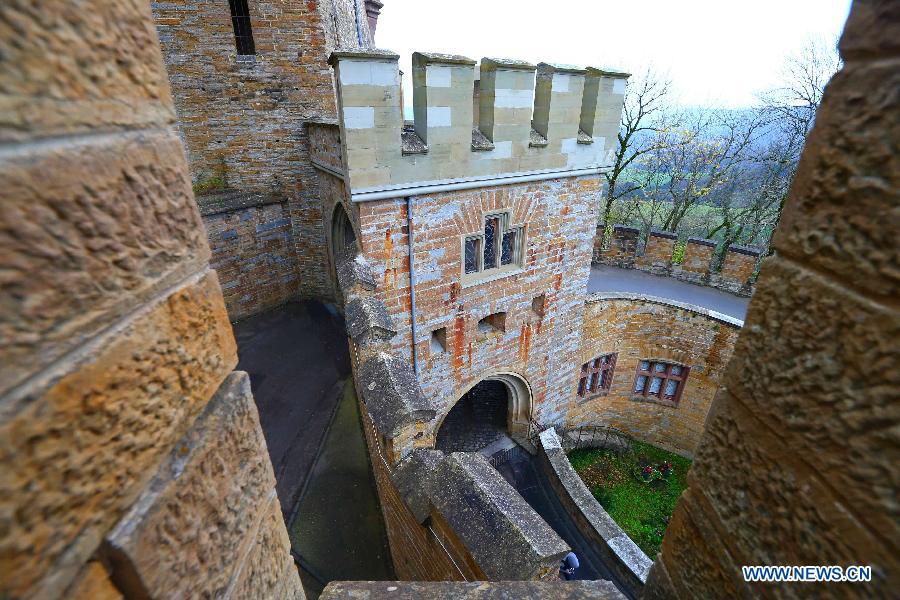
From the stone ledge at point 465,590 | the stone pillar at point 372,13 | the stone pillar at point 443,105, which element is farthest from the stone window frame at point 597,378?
the stone pillar at point 372,13

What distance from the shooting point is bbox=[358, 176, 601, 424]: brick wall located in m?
5.25

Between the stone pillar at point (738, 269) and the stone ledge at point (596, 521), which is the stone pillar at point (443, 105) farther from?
the stone pillar at point (738, 269)

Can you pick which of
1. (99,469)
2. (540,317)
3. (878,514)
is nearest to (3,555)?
(99,469)

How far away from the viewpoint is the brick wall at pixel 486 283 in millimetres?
5250

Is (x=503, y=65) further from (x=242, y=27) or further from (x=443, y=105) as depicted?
(x=242, y=27)

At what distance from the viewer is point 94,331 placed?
2.15ft

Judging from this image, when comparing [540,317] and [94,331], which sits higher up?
[94,331]

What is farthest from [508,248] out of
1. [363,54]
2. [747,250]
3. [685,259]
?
[747,250]

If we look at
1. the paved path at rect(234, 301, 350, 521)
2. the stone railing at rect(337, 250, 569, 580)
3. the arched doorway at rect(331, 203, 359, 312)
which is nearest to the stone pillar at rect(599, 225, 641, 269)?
the arched doorway at rect(331, 203, 359, 312)

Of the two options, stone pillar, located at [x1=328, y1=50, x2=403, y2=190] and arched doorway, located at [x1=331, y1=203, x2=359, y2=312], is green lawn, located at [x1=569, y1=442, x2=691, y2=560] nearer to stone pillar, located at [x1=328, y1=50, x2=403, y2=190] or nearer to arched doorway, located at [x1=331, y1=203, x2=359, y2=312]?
arched doorway, located at [x1=331, y1=203, x2=359, y2=312]

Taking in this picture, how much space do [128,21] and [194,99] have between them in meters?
8.89

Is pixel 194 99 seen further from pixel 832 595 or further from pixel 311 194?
pixel 832 595

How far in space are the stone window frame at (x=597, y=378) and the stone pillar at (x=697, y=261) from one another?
3.78 metres

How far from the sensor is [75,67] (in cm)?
62
